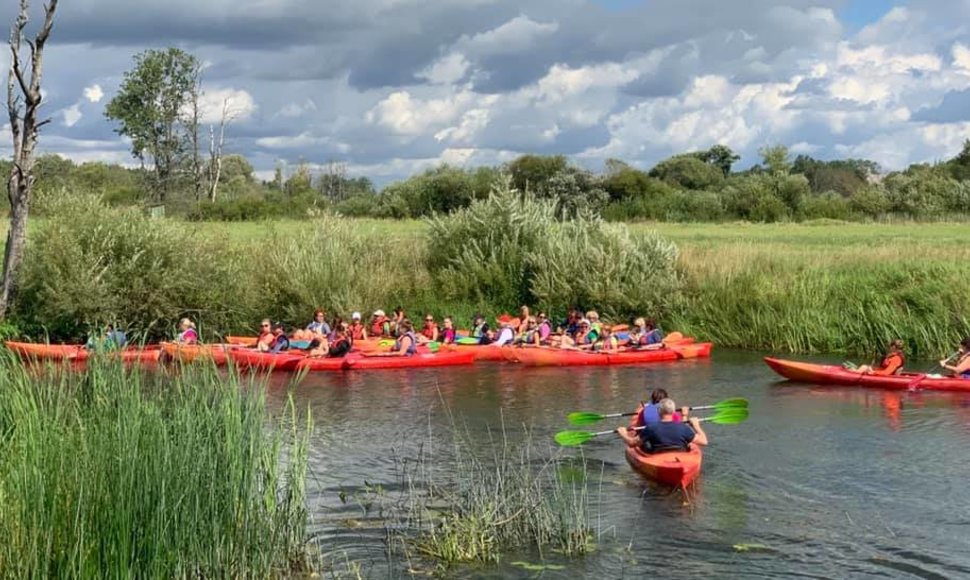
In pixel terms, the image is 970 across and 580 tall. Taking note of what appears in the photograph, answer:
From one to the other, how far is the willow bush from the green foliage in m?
40.4

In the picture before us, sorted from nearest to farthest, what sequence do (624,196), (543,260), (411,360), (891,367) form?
(891,367)
(411,360)
(543,260)
(624,196)

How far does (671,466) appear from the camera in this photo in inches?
452

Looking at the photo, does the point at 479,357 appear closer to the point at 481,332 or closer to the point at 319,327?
the point at 481,332

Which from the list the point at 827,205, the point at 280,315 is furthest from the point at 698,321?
the point at 827,205

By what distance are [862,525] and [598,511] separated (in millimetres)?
2568

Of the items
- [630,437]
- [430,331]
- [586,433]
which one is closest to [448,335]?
[430,331]

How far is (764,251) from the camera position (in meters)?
27.0

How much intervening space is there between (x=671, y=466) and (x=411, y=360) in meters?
10.5

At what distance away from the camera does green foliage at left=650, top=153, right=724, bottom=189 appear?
68.7 meters

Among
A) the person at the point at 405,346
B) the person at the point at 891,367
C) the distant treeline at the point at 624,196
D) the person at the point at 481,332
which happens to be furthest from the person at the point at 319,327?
the distant treeline at the point at 624,196

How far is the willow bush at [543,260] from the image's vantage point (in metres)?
25.4

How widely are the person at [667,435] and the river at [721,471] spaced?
435 mm

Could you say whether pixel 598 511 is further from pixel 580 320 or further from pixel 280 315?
pixel 280 315

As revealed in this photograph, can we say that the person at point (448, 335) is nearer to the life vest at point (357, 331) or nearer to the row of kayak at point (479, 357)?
the row of kayak at point (479, 357)
